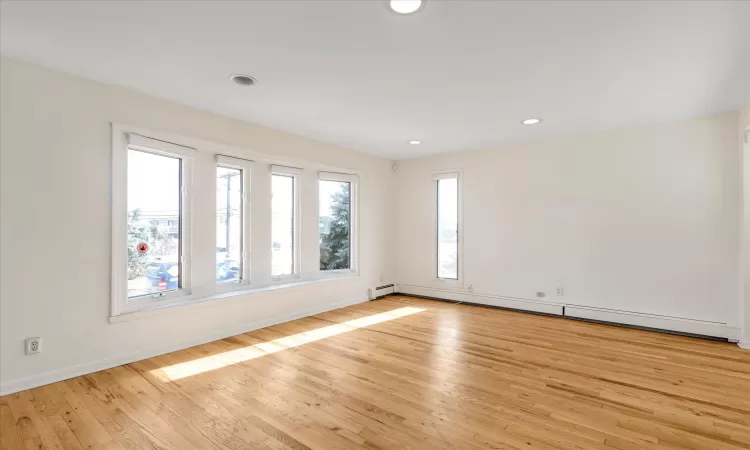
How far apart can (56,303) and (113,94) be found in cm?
182

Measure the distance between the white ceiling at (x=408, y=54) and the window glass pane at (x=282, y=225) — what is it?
1107 millimetres

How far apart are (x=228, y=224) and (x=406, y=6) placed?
123 inches

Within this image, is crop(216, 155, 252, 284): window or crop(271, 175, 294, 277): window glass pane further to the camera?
crop(271, 175, 294, 277): window glass pane

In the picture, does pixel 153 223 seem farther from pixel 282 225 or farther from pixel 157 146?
pixel 282 225

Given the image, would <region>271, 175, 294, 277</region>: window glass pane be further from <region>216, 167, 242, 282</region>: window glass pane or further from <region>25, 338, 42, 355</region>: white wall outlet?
<region>25, 338, 42, 355</region>: white wall outlet

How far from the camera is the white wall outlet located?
2686 millimetres

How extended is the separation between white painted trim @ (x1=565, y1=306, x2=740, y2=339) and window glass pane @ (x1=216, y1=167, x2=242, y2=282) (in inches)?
173

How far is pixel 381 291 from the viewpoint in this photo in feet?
20.6

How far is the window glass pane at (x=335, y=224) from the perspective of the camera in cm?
543

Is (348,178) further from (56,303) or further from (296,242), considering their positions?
(56,303)

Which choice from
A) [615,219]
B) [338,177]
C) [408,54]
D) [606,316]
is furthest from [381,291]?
[408,54]

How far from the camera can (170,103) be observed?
3.54 meters

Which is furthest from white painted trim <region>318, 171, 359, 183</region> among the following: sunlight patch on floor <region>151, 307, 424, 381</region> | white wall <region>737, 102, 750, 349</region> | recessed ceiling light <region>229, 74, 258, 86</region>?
white wall <region>737, 102, 750, 349</region>

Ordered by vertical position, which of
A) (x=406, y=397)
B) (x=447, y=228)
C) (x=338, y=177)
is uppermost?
(x=338, y=177)
